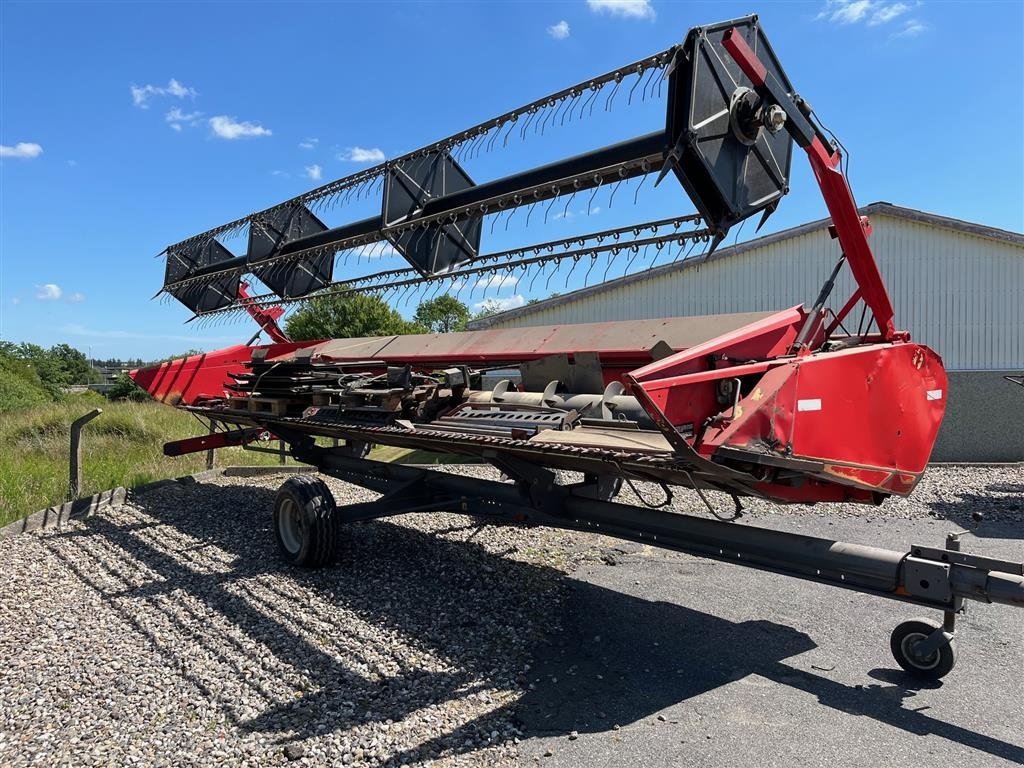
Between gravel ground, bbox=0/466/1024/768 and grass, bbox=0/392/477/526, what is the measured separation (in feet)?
5.14

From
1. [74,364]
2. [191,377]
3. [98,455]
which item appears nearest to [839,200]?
[191,377]

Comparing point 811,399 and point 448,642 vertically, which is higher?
point 811,399

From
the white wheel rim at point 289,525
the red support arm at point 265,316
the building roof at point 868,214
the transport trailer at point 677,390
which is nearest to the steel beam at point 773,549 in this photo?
the transport trailer at point 677,390

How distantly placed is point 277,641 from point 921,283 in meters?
14.1

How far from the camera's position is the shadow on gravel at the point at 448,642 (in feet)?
12.0

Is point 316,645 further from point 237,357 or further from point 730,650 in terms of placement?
point 237,357

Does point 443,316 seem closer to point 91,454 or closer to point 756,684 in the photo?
point 91,454

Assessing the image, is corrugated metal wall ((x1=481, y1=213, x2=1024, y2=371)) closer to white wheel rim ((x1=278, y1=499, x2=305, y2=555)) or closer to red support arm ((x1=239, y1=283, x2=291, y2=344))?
red support arm ((x1=239, y1=283, x2=291, y2=344))

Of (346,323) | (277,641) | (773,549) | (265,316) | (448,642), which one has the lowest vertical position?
(277,641)

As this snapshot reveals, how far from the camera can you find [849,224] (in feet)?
13.1

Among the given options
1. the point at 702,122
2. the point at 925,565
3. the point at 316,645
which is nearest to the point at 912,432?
the point at 925,565

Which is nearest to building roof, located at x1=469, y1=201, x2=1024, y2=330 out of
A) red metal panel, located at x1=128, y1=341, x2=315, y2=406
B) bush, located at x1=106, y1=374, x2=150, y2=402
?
red metal panel, located at x1=128, y1=341, x2=315, y2=406

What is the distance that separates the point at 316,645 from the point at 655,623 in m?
2.28

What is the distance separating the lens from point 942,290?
1411 cm
